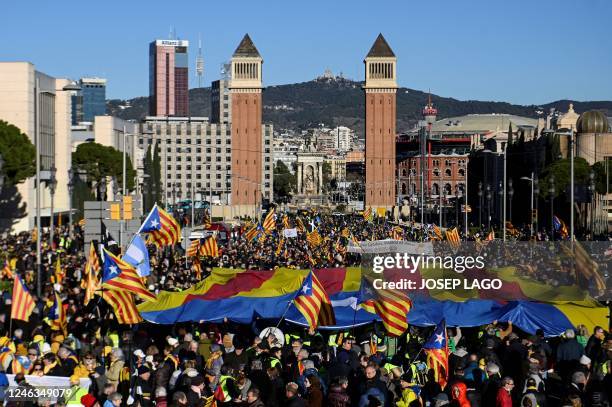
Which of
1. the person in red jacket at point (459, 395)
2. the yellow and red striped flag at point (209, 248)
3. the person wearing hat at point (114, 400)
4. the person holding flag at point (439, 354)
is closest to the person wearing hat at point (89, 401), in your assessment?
the person wearing hat at point (114, 400)

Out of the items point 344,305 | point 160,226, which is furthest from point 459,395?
point 160,226

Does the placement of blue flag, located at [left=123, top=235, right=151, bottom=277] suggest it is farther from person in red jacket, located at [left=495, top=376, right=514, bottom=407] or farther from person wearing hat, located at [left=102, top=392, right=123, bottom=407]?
person in red jacket, located at [left=495, top=376, right=514, bottom=407]

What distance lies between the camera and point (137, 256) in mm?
28000

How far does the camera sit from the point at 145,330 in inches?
933

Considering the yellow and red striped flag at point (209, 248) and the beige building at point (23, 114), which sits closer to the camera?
the yellow and red striped flag at point (209, 248)

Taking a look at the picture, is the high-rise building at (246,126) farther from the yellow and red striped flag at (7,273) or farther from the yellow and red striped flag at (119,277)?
the yellow and red striped flag at (119,277)

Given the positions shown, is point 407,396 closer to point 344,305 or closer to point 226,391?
point 226,391

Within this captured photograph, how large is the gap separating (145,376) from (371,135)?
137 meters

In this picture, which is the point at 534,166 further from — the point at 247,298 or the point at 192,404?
the point at 192,404

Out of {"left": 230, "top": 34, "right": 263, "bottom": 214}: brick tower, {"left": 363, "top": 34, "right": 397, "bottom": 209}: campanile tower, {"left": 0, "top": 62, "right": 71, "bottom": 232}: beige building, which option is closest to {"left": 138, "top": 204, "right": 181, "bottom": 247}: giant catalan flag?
{"left": 0, "top": 62, "right": 71, "bottom": 232}: beige building

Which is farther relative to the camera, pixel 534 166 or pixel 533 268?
pixel 534 166

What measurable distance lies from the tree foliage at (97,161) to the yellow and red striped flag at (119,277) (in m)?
79.7

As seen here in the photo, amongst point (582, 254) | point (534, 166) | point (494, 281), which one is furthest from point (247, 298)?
point (534, 166)

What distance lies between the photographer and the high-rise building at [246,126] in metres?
152
